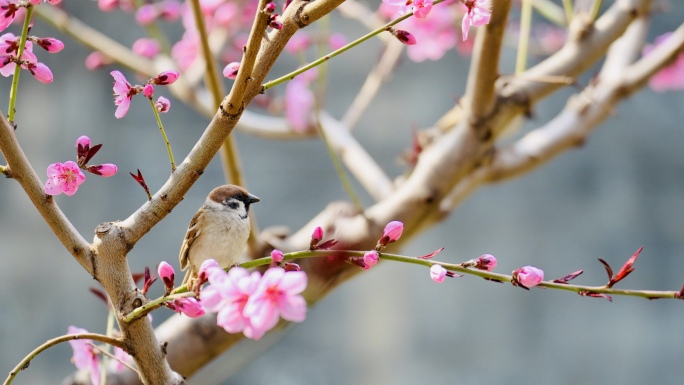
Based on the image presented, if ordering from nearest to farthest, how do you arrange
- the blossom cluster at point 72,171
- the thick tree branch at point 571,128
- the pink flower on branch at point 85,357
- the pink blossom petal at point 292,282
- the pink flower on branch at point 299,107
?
the pink blossom petal at point 292,282
the blossom cluster at point 72,171
the pink flower on branch at point 85,357
the thick tree branch at point 571,128
the pink flower on branch at point 299,107

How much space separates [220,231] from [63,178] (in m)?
0.52

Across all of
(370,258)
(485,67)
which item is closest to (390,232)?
(370,258)

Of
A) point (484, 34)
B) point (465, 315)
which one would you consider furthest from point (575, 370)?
point (484, 34)

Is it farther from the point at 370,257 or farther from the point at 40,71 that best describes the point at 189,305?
the point at 40,71

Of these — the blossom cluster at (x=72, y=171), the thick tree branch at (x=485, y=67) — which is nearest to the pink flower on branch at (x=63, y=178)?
the blossom cluster at (x=72, y=171)

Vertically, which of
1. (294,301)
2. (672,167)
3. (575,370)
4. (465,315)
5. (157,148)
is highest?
(157,148)

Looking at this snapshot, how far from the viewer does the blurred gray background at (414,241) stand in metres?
2.69

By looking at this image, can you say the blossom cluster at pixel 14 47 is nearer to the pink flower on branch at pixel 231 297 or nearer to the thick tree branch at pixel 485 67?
the pink flower on branch at pixel 231 297

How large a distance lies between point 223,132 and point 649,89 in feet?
7.97

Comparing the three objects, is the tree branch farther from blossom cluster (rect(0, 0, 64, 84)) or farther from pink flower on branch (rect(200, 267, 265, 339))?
pink flower on branch (rect(200, 267, 265, 339))

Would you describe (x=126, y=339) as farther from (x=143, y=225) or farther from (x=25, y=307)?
(x=25, y=307)

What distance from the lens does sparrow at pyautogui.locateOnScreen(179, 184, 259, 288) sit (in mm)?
1254

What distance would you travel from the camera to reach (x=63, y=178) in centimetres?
74

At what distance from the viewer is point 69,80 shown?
2.77m
